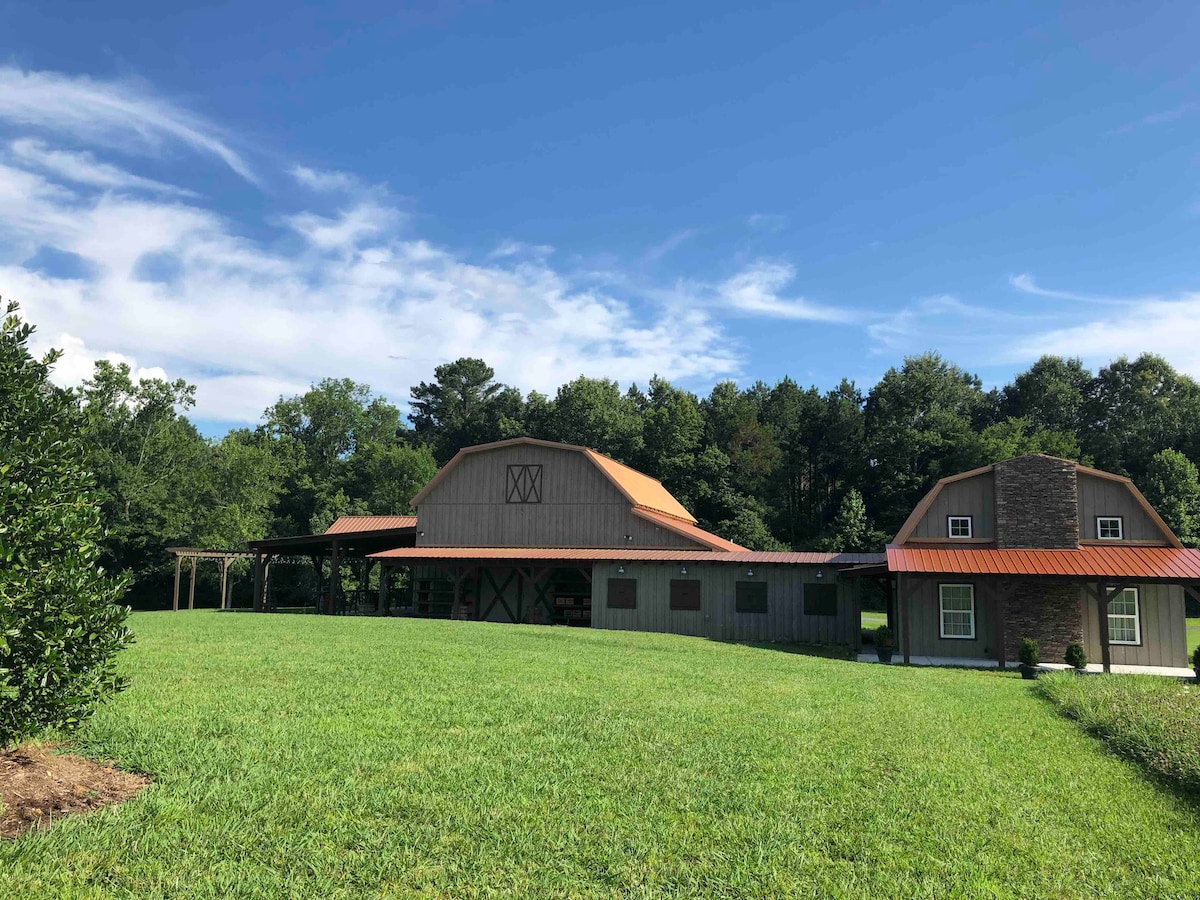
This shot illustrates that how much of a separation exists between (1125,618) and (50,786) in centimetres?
2343

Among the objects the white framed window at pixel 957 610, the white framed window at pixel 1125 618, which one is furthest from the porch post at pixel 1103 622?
the white framed window at pixel 957 610

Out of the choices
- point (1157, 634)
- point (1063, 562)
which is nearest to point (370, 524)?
point (1063, 562)

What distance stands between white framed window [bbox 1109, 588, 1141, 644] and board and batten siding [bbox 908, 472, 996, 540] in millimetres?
3611

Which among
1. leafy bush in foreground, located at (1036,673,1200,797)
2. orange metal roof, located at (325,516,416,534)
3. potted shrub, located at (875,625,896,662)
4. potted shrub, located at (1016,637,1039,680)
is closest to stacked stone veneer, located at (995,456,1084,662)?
potted shrub, located at (1016,637,1039,680)

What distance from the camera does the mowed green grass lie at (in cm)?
480

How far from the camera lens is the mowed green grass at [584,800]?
4805 mm

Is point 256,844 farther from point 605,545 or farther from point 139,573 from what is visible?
point 139,573

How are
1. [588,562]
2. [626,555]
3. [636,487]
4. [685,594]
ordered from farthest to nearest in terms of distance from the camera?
[636,487] < [626,555] < [588,562] < [685,594]

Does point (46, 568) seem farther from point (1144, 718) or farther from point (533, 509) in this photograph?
point (533, 509)

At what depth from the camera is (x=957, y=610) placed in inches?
885

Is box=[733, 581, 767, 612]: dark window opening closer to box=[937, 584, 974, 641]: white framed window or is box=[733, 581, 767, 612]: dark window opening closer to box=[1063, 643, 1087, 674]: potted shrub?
box=[937, 584, 974, 641]: white framed window

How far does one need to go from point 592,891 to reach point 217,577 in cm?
4672

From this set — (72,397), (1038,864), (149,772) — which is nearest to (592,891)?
(1038,864)

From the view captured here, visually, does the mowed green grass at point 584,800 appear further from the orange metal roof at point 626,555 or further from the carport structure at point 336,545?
the carport structure at point 336,545
